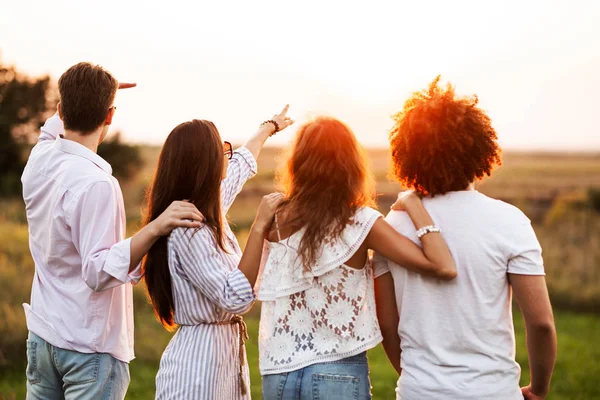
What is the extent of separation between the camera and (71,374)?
Answer: 119 inches

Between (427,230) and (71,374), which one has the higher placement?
(427,230)

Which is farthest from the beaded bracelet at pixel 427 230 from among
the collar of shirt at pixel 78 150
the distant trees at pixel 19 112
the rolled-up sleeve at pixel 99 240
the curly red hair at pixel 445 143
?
the distant trees at pixel 19 112

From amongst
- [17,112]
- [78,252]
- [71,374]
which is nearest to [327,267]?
[78,252]

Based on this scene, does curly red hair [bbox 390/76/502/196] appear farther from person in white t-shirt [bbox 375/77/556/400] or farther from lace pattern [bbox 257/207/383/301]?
lace pattern [bbox 257/207/383/301]

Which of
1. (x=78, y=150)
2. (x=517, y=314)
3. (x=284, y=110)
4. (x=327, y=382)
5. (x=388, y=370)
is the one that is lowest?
(x=517, y=314)

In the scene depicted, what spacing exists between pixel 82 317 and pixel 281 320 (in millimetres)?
866

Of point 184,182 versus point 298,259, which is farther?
point 184,182

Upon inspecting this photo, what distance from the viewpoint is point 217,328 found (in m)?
3.03

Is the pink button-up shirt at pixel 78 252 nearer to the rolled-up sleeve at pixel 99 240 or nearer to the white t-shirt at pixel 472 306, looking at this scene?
the rolled-up sleeve at pixel 99 240

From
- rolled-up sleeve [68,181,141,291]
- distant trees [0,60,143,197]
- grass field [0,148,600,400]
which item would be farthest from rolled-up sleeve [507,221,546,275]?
distant trees [0,60,143,197]

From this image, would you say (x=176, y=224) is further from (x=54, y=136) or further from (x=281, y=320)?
(x=54, y=136)

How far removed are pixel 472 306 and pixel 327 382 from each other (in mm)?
632

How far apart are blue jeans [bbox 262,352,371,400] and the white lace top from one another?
0.03 m

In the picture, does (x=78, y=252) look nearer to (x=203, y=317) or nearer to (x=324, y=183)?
(x=203, y=317)
